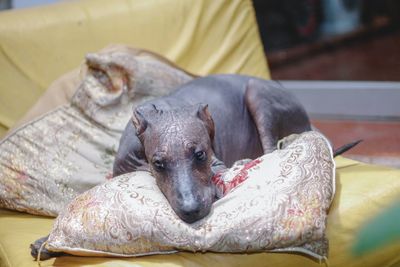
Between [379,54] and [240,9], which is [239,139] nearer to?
[240,9]

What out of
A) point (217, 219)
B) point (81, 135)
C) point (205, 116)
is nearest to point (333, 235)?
point (217, 219)

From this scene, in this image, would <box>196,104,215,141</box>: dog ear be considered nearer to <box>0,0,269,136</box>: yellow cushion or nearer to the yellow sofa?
the yellow sofa

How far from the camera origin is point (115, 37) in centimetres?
251

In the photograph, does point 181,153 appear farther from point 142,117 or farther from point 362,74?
point 362,74

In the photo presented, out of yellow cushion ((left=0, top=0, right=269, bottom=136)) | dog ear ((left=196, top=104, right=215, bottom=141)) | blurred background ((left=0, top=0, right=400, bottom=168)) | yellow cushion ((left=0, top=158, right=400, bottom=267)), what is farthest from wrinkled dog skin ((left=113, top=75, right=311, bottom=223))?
blurred background ((left=0, top=0, right=400, bottom=168))

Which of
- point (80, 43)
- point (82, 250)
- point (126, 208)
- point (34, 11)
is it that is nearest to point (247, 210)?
point (126, 208)

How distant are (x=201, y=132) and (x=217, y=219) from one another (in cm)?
28

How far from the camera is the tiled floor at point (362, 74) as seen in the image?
134 inches

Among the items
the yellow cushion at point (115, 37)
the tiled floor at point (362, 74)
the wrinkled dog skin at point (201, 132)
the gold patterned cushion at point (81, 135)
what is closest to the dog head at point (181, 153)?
the wrinkled dog skin at point (201, 132)

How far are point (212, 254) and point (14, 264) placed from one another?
0.54 metres

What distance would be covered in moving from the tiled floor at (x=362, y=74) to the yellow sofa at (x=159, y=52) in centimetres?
99

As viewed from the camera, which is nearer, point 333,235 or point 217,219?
point 217,219

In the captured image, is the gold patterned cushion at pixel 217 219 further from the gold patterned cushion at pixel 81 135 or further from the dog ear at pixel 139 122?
the gold patterned cushion at pixel 81 135

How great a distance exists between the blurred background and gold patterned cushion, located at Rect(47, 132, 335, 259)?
2.04m
